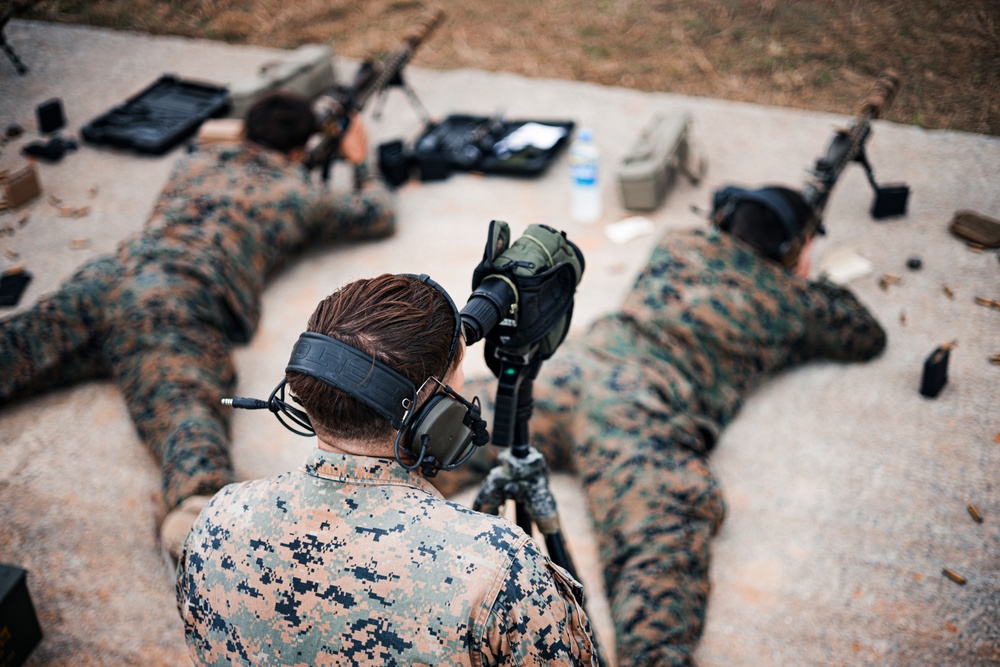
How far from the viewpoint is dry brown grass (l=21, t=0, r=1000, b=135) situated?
6.14 metres

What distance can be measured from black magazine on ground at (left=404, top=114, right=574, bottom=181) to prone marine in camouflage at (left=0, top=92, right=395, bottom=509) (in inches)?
45.2

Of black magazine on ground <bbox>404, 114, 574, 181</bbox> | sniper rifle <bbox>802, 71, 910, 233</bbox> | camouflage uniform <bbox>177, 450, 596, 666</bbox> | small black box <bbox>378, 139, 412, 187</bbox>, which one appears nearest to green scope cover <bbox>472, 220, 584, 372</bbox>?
camouflage uniform <bbox>177, 450, 596, 666</bbox>

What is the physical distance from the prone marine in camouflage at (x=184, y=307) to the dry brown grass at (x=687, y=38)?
3.22 metres

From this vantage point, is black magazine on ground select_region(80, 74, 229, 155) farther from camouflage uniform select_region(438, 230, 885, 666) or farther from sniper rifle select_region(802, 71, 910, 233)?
sniper rifle select_region(802, 71, 910, 233)

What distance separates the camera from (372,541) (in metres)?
1.54

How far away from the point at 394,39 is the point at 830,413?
570cm

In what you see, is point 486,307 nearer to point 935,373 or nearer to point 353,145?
point 935,373

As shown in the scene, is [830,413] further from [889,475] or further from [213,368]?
[213,368]

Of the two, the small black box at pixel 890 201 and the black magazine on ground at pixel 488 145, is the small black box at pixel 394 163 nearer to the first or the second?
the black magazine on ground at pixel 488 145

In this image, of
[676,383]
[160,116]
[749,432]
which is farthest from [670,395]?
[160,116]

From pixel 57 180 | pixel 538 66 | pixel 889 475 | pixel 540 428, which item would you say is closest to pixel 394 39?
pixel 538 66

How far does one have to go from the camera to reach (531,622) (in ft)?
5.03

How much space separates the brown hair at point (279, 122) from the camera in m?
4.96

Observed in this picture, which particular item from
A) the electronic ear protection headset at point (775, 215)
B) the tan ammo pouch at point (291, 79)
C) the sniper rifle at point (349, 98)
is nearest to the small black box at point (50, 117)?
the tan ammo pouch at point (291, 79)
